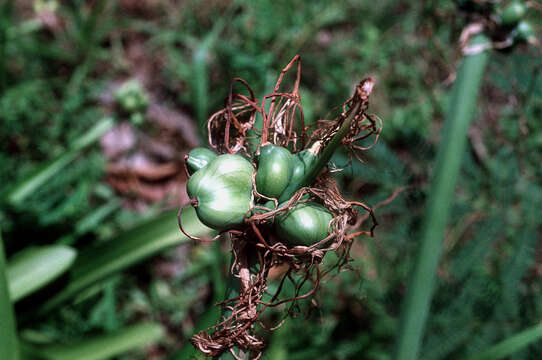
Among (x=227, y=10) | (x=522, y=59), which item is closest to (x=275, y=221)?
(x=522, y=59)

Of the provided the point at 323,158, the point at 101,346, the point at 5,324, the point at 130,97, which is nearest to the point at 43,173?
the point at 130,97

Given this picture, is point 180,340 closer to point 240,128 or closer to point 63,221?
point 63,221

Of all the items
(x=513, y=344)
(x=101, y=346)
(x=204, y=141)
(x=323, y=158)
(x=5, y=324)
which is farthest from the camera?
(x=101, y=346)

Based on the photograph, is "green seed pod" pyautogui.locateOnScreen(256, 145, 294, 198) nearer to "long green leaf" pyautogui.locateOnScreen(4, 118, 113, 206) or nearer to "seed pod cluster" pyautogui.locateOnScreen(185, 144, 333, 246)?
"seed pod cluster" pyautogui.locateOnScreen(185, 144, 333, 246)

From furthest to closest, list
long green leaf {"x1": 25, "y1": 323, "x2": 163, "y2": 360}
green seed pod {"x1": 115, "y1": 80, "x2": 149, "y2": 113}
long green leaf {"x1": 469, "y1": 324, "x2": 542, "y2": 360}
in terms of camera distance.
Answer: green seed pod {"x1": 115, "y1": 80, "x2": 149, "y2": 113} → long green leaf {"x1": 25, "y1": 323, "x2": 163, "y2": 360} → long green leaf {"x1": 469, "y1": 324, "x2": 542, "y2": 360}

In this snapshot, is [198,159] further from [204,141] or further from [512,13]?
[512,13]

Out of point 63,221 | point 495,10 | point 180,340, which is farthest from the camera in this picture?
point 180,340

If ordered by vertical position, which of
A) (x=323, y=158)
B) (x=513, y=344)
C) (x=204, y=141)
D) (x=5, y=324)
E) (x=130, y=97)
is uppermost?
(x=130, y=97)

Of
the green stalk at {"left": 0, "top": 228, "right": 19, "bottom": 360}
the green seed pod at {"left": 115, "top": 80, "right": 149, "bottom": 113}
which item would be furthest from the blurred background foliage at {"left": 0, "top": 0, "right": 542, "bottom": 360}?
the green stalk at {"left": 0, "top": 228, "right": 19, "bottom": 360}
